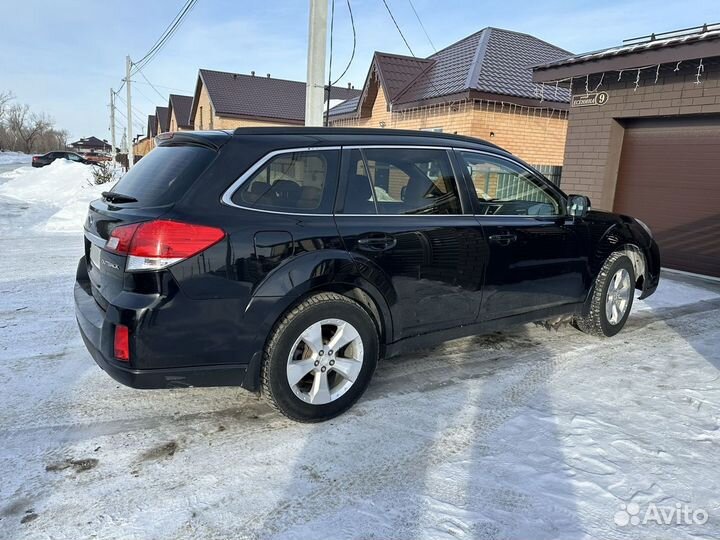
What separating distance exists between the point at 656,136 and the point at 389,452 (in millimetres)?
8100

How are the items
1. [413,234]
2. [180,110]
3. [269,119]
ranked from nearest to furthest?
[413,234] < [269,119] < [180,110]

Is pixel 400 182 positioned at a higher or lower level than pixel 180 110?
lower

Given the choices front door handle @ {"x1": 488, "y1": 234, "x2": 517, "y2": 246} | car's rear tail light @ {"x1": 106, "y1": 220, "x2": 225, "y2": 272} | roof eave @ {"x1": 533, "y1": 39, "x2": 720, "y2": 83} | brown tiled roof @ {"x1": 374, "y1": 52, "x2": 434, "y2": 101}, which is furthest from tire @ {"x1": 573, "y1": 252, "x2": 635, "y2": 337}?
brown tiled roof @ {"x1": 374, "y1": 52, "x2": 434, "y2": 101}

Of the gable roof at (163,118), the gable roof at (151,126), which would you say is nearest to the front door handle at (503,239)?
the gable roof at (163,118)

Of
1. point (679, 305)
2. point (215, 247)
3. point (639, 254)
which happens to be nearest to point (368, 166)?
point (215, 247)

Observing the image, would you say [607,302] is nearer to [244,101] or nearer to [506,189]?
[506,189]

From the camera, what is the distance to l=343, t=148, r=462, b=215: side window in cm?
334

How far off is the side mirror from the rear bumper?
3.02 metres

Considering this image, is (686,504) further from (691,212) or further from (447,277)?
(691,212)

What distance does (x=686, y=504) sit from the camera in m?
2.56

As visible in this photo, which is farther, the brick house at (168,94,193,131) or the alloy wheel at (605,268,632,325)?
the brick house at (168,94,193,131)

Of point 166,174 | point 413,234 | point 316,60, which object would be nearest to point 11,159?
point 316,60

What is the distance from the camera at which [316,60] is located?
6383 mm

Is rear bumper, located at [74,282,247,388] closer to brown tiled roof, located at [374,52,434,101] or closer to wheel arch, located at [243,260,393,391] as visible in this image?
wheel arch, located at [243,260,393,391]
